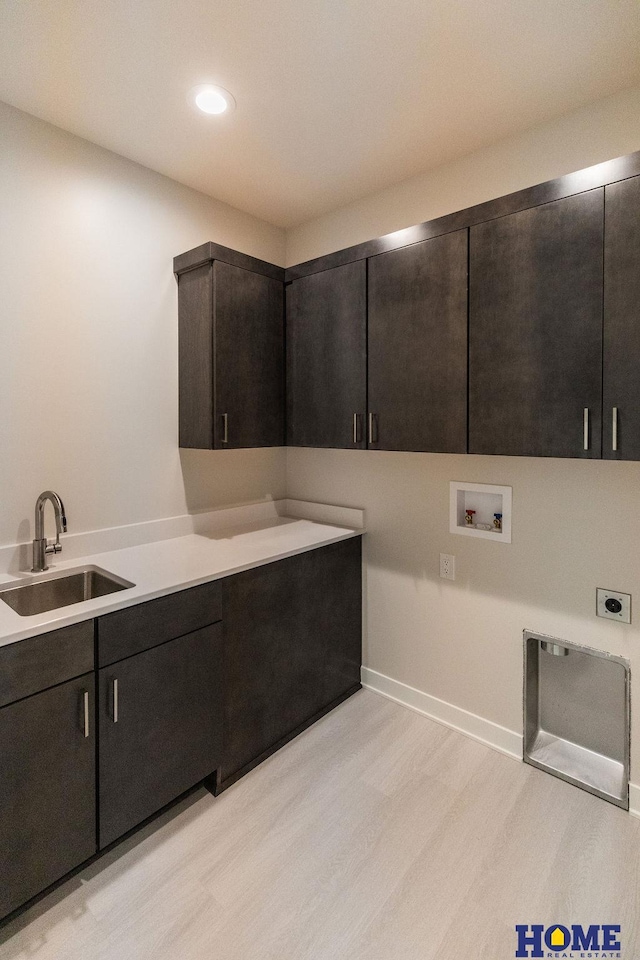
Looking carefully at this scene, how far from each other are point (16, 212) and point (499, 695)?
9.16 feet

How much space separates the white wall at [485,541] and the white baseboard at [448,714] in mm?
36

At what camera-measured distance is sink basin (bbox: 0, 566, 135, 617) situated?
5.73 ft

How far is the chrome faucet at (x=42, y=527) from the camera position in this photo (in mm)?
1819

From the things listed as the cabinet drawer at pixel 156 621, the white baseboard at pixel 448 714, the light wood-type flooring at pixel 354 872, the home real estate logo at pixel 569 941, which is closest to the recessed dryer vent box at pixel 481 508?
the white baseboard at pixel 448 714

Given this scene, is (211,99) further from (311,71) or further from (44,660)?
(44,660)

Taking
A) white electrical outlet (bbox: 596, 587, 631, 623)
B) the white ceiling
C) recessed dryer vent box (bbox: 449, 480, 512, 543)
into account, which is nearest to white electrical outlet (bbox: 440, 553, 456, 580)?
recessed dryer vent box (bbox: 449, 480, 512, 543)

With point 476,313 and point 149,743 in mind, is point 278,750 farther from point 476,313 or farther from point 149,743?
point 476,313

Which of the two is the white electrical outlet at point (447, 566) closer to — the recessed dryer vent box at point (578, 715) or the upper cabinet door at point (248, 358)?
the recessed dryer vent box at point (578, 715)

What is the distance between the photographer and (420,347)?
1984 mm

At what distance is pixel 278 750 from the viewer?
2.15m

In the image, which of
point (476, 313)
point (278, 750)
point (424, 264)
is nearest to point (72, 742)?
point (278, 750)

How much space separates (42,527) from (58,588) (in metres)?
0.24

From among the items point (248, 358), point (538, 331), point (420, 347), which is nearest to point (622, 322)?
point (538, 331)

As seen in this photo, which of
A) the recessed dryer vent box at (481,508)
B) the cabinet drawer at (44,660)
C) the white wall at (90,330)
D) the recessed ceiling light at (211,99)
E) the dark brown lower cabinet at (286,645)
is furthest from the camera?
the recessed dryer vent box at (481,508)
